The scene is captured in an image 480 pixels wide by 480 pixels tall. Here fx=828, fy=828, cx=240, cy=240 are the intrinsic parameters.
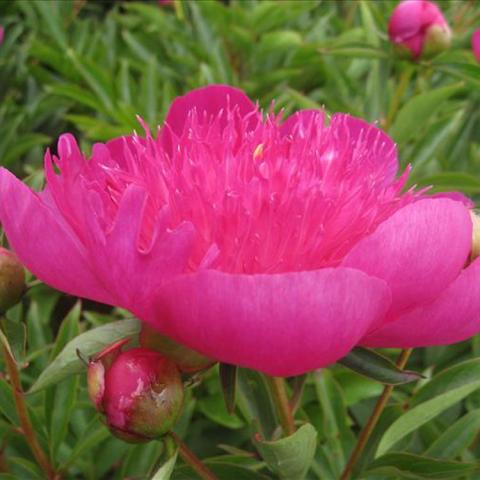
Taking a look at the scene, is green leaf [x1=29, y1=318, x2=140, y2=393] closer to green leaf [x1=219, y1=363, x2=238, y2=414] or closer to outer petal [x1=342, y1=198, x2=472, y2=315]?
green leaf [x1=219, y1=363, x2=238, y2=414]

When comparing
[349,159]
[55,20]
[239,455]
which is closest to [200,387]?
[239,455]

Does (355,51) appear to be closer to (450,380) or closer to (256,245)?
(450,380)

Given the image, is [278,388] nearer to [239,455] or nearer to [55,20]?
[239,455]

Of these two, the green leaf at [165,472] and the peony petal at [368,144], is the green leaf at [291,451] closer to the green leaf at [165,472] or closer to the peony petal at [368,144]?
the green leaf at [165,472]

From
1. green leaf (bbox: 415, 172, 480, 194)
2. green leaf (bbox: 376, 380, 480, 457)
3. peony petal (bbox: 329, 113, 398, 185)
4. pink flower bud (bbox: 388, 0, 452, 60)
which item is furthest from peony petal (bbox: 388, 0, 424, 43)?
green leaf (bbox: 376, 380, 480, 457)

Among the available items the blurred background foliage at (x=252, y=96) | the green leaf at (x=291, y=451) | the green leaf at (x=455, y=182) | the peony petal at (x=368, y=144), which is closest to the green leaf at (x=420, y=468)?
the blurred background foliage at (x=252, y=96)

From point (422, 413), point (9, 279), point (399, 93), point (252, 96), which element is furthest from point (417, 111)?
point (9, 279)
